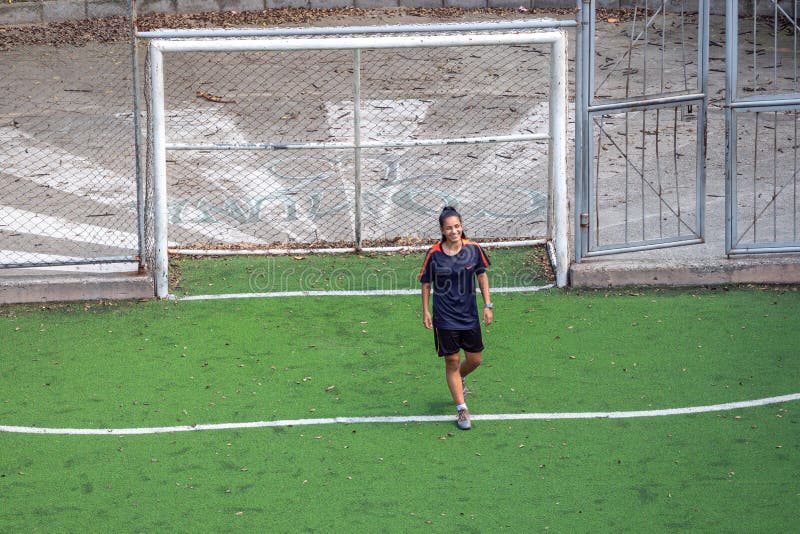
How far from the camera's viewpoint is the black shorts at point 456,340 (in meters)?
7.29

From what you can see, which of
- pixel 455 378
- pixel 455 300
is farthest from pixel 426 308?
pixel 455 378

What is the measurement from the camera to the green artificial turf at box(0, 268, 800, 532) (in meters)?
6.38

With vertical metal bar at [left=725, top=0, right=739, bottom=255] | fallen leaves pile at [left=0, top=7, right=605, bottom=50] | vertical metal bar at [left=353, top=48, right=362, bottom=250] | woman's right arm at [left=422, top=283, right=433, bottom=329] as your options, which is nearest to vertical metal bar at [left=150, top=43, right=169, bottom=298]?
vertical metal bar at [left=353, top=48, right=362, bottom=250]

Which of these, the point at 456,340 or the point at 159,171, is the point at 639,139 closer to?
the point at 159,171

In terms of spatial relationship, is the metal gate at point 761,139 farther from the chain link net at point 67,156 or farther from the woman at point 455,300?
the chain link net at point 67,156

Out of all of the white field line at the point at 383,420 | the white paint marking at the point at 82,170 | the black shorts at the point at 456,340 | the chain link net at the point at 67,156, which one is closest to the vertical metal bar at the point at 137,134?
the chain link net at the point at 67,156

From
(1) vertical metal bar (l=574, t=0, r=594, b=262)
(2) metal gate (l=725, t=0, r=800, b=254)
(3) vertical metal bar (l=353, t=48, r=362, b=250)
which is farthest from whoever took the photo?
(3) vertical metal bar (l=353, t=48, r=362, b=250)

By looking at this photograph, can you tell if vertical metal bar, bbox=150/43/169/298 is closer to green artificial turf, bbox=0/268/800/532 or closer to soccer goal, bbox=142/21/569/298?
soccer goal, bbox=142/21/569/298

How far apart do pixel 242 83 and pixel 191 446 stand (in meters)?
9.20

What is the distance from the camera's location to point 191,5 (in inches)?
685

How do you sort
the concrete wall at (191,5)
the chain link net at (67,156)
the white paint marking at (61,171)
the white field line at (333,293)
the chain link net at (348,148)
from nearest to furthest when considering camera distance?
the white field line at (333,293)
the chain link net at (67,156)
the chain link net at (348,148)
the white paint marking at (61,171)
the concrete wall at (191,5)

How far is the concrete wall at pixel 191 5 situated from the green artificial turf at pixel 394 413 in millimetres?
8867

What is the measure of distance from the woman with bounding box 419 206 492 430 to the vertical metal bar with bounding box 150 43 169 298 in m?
3.58

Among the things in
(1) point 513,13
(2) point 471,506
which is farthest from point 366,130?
(2) point 471,506
